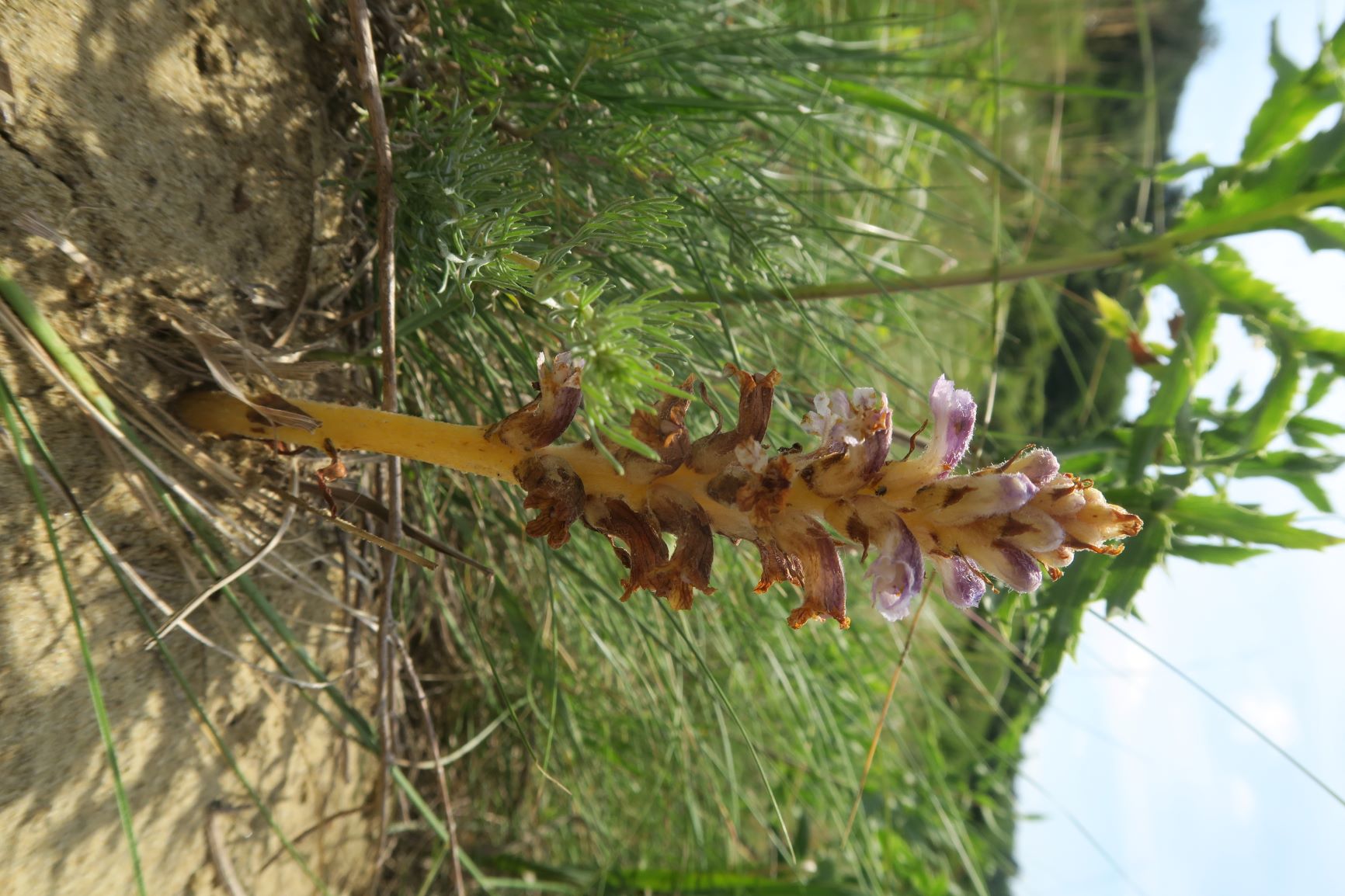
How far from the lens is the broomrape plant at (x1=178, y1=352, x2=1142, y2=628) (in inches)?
20.1

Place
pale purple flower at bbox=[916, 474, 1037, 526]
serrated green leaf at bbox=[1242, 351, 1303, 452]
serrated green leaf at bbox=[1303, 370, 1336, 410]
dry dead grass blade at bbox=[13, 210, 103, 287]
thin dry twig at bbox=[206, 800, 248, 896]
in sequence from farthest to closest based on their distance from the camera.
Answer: serrated green leaf at bbox=[1303, 370, 1336, 410]
serrated green leaf at bbox=[1242, 351, 1303, 452]
thin dry twig at bbox=[206, 800, 248, 896]
dry dead grass blade at bbox=[13, 210, 103, 287]
pale purple flower at bbox=[916, 474, 1037, 526]

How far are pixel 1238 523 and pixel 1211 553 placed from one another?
10 centimetres

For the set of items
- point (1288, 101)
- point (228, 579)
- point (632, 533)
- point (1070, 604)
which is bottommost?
point (1070, 604)

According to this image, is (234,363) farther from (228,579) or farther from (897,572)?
(897,572)

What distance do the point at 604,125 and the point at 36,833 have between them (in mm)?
799

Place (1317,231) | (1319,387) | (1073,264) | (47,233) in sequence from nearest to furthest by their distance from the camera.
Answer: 1. (47,233)
2. (1073,264)
3. (1317,231)
4. (1319,387)

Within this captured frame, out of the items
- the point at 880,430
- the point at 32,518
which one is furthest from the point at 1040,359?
the point at 32,518

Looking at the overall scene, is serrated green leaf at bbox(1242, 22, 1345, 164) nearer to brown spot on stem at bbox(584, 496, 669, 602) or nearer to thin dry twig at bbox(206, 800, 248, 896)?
brown spot on stem at bbox(584, 496, 669, 602)

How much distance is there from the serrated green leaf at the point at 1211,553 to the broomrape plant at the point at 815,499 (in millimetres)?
751

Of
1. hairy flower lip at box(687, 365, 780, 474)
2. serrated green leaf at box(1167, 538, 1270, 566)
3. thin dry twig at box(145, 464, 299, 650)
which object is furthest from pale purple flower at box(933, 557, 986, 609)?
serrated green leaf at box(1167, 538, 1270, 566)

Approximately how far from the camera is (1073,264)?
1.06 metres

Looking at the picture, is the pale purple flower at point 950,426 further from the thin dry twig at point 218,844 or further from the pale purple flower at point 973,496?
the thin dry twig at point 218,844

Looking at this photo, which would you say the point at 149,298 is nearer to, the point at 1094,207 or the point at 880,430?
the point at 880,430

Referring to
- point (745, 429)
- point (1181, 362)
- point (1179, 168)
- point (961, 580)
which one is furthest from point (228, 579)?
point (1179, 168)
